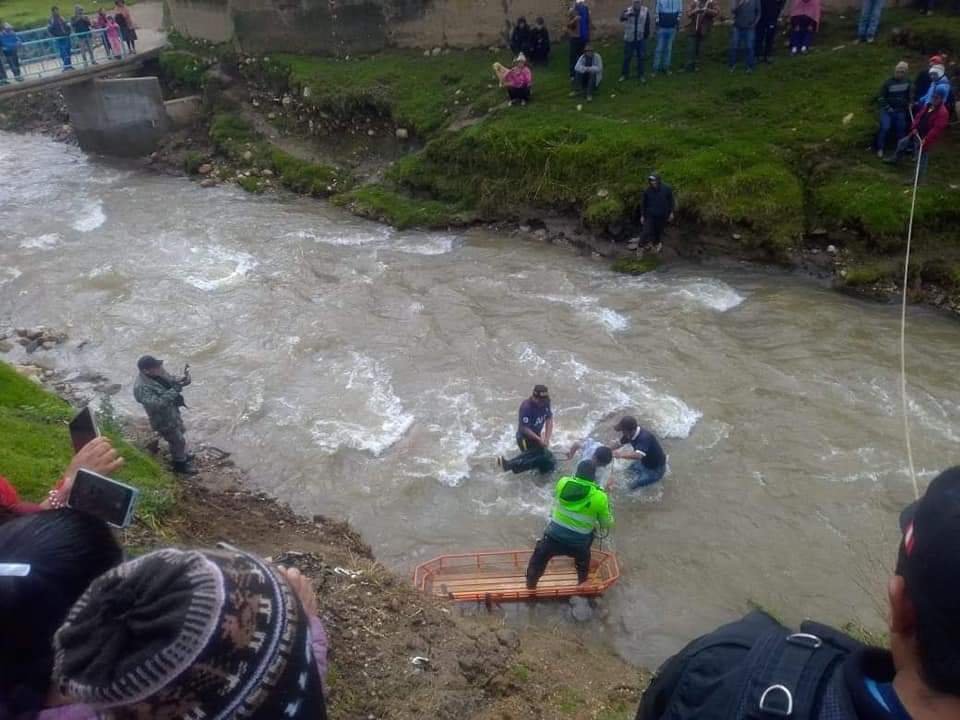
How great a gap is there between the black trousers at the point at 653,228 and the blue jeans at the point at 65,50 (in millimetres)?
18868

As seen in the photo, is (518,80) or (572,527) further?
(518,80)

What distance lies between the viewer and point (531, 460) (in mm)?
9727

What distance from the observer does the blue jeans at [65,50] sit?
2314 centimetres

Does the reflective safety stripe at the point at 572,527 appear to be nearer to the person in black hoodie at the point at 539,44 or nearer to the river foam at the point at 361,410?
the river foam at the point at 361,410

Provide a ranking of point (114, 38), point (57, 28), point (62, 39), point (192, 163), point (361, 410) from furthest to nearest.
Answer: point (114, 38), point (57, 28), point (62, 39), point (192, 163), point (361, 410)

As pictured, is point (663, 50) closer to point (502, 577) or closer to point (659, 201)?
point (659, 201)

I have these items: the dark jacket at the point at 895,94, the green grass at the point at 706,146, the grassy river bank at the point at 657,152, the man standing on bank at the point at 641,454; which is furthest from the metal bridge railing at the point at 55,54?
the dark jacket at the point at 895,94

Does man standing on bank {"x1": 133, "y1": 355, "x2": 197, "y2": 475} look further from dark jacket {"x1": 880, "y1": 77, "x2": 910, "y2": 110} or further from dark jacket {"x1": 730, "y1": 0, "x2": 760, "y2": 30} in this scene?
dark jacket {"x1": 730, "y1": 0, "x2": 760, "y2": 30}

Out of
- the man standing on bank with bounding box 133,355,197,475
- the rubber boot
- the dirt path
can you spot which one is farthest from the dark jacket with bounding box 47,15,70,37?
the dirt path

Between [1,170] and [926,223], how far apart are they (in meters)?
26.1

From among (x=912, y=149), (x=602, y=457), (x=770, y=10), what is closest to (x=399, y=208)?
(x=770, y=10)

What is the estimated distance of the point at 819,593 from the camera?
7.99 meters

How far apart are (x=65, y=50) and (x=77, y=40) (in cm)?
79

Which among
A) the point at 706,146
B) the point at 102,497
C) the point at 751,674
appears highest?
the point at 751,674
